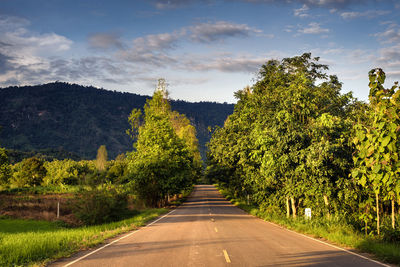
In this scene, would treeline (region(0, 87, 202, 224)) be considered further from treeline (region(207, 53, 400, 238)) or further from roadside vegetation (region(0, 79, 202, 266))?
treeline (region(207, 53, 400, 238))

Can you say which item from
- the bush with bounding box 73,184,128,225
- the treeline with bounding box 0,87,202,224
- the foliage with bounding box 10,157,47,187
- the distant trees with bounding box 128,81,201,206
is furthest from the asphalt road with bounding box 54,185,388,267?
the foliage with bounding box 10,157,47,187

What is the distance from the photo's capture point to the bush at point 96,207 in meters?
25.1

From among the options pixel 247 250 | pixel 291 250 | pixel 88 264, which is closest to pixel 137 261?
pixel 88 264

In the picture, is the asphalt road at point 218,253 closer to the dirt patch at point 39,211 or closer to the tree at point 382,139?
the tree at point 382,139

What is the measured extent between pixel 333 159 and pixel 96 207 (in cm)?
1805

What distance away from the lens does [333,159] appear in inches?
652

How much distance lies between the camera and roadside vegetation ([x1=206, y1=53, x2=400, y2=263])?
9.57 metres

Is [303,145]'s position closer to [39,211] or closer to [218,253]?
[218,253]

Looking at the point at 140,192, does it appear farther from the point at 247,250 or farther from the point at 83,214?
the point at 247,250

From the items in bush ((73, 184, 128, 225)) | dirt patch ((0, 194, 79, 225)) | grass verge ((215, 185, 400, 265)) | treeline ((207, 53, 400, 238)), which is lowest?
dirt patch ((0, 194, 79, 225))

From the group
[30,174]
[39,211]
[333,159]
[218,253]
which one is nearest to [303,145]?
[333,159]

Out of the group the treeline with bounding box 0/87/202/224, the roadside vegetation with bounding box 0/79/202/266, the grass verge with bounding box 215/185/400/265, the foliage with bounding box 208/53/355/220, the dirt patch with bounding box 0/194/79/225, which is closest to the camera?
the grass verge with bounding box 215/185/400/265

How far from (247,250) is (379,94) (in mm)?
6322

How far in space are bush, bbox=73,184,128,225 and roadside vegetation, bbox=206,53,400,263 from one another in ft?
34.6
